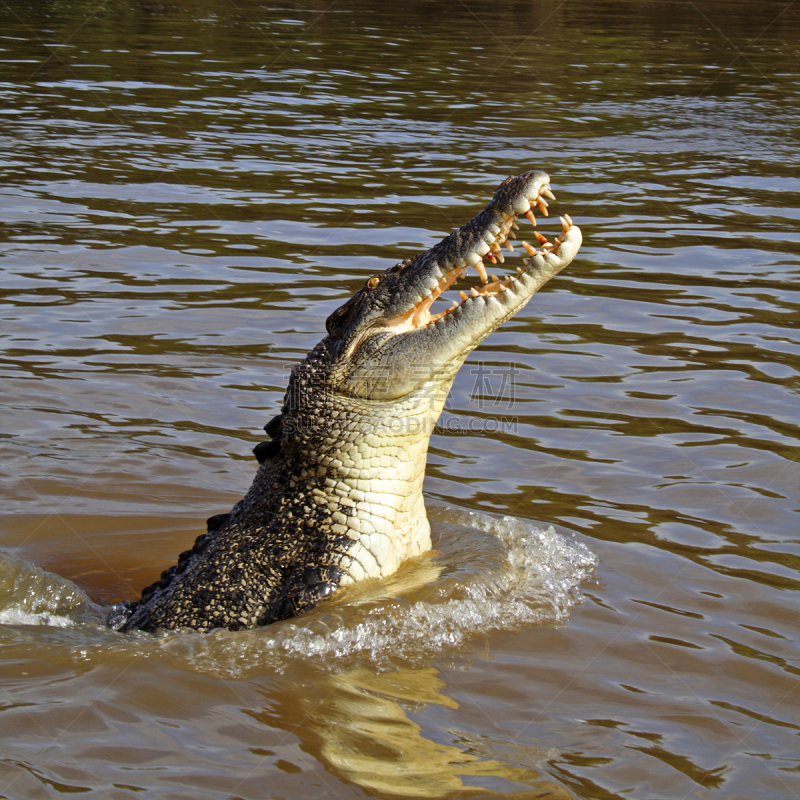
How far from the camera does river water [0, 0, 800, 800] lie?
11.2ft

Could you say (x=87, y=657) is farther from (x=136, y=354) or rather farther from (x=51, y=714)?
(x=136, y=354)

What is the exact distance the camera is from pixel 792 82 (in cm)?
1697

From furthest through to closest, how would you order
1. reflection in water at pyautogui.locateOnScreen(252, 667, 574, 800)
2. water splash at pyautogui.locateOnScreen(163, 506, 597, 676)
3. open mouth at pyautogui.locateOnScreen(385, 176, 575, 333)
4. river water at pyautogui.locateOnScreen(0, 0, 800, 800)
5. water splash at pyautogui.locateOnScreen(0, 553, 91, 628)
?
1. water splash at pyautogui.locateOnScreen(0, 553, 91, 628)
2. open mouth at pyautogui.locateOnScreen(385, 176, 575, 333)
3. water splash at pyautogui.locateOnScreen(163, 506, 597, 676)
4. river water at pyautogui.locateOnScreen(0, 0, 800, 800)
5. reflection in water at pyautogui.locateOnScreen(252, 667, 574, 800)

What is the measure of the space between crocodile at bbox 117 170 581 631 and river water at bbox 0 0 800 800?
7.3 inches

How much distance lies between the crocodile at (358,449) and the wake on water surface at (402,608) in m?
0.11

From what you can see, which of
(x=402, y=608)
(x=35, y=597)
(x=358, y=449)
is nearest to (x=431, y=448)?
(x=358, y=449)

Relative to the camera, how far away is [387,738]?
11.1 ft

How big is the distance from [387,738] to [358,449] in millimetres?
1262

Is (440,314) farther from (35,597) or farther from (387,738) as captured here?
(35,597)

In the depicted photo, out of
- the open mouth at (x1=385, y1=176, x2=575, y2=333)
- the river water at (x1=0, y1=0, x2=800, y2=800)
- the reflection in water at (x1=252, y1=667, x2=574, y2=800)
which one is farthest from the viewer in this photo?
the open mouth at (x1=385, y1=176, x2=575, y2=333)

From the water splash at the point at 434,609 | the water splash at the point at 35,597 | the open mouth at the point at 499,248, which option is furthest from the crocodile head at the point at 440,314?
the water splash at the point at 35,597

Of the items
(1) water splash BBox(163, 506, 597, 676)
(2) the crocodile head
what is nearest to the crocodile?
(2) the crocodile head

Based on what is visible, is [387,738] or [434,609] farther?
[434,609]

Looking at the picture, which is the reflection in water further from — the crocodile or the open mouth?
the open mouth
